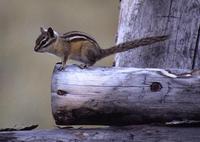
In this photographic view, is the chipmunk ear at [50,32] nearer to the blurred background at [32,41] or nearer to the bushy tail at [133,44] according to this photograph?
the bushy tail at [133,44]

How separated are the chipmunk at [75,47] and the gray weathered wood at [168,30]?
15 centimetres

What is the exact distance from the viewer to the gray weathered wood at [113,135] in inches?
127

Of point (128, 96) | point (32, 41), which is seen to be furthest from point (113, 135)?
point (32, 41)

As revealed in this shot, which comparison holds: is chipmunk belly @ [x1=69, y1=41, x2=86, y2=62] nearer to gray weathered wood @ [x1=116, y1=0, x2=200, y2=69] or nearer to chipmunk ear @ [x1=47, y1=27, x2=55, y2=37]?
chipmunk ear @ [x1=47, y1=27, x2=55, y2=37]

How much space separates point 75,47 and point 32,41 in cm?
463

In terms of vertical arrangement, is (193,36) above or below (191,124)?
above

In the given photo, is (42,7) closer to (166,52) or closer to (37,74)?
(37,74)

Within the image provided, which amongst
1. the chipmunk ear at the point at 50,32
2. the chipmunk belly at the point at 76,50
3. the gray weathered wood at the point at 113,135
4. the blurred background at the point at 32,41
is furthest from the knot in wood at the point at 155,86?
the blurred background at the point at 32,41

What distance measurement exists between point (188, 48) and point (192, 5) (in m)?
0.20

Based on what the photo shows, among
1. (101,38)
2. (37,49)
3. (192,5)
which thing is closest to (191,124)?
(192,5)

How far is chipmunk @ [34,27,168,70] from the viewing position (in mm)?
3598

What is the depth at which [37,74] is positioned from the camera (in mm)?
8250

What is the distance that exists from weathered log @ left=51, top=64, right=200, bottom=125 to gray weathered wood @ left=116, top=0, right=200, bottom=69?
373 millimetres

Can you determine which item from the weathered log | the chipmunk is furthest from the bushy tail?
the weathered log
